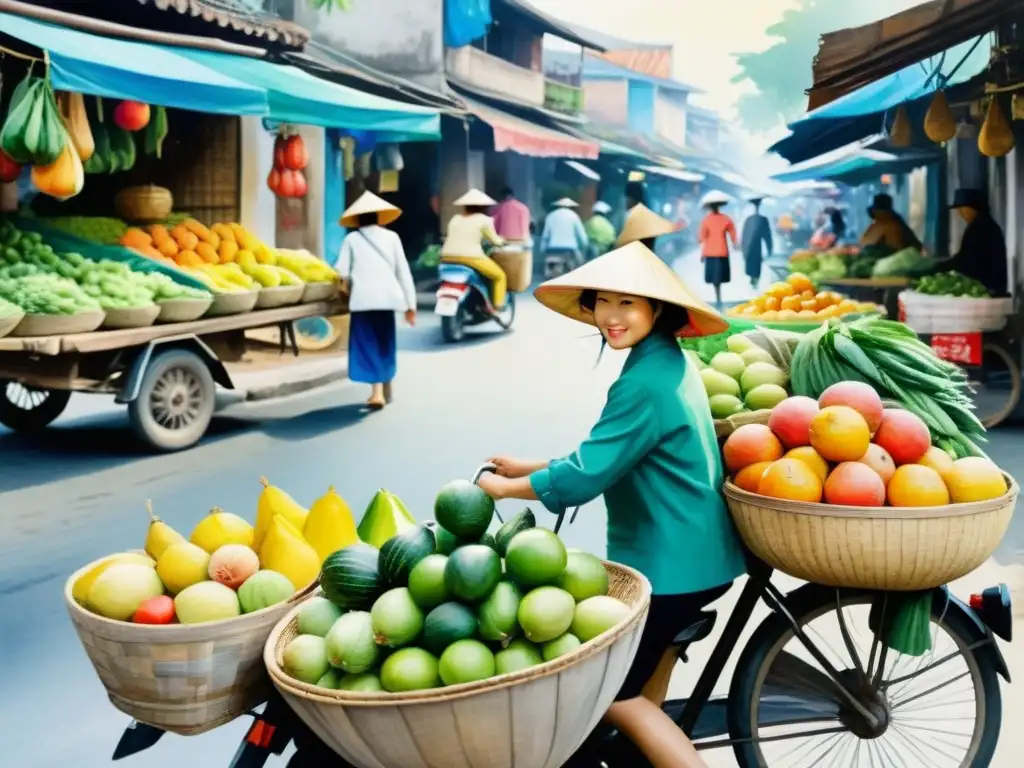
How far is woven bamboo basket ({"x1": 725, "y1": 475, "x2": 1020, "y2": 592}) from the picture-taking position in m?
2.43

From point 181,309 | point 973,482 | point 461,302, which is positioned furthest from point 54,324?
point 461,302

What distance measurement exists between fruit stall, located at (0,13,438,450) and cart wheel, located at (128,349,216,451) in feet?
0.04

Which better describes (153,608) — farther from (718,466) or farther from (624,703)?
(718,466)

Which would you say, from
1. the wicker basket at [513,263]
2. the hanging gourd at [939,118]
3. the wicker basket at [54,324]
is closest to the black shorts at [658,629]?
the wicker basket at [54,324]

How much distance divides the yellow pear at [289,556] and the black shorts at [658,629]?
0.78 metres

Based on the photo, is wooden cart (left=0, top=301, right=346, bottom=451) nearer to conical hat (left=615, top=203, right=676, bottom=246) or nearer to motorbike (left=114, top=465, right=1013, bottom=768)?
conical hat (left=615, top=203, right=676, bottom=246)

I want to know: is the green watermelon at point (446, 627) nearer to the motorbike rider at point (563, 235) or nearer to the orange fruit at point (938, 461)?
the orange fruit at point (938, 461)

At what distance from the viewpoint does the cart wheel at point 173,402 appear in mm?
7652

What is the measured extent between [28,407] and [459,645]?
7.46 m

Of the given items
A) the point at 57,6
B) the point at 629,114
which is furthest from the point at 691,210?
the point at 57,6

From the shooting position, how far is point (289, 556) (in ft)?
8.07

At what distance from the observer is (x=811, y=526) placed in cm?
248

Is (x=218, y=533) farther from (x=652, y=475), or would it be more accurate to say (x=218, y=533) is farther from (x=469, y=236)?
(x=469, y=236)

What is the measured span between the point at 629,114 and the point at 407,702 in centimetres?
5055
